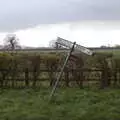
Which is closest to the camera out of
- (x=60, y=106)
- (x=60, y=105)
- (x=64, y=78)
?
(x=60, y=106)

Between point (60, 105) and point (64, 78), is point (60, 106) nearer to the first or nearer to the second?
Result: point (60, 105)

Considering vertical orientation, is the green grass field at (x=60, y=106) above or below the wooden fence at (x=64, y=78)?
below

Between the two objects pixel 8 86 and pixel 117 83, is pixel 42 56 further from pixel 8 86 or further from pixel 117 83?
pixel 117 83

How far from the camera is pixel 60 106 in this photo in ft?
43.8

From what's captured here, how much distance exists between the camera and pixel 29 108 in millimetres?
12953

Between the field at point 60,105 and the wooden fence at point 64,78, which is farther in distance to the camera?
the wooden fence at point 64,78

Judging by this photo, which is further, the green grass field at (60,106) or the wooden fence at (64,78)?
the wooden fence at (64,78)

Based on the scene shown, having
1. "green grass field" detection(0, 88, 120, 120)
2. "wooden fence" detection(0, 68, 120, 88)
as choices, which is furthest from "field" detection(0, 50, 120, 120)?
"wooden fence" detection(0, 68, 120, 88)

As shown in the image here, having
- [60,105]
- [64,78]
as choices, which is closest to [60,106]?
[60,105]

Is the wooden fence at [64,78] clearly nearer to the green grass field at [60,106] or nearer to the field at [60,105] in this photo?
the field at [60,105]

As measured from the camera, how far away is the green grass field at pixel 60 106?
1152cm

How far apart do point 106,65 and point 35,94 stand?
4.75 m

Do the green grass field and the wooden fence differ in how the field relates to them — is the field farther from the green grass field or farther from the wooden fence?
the wooden fence

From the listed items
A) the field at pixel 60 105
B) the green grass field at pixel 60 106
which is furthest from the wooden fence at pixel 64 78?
the green grass field at pixel 60 106
